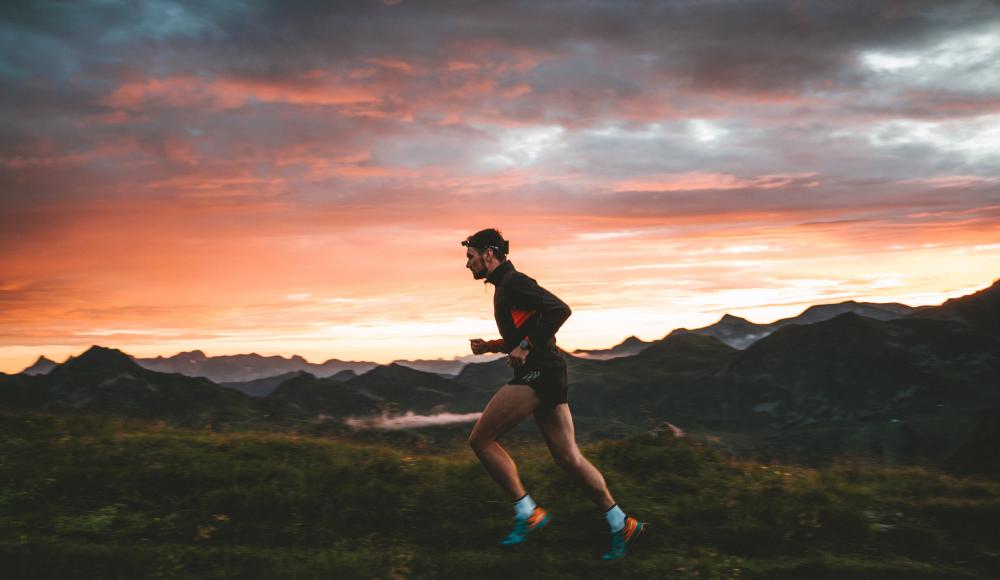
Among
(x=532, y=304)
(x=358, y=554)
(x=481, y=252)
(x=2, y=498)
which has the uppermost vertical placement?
(x=481, y=252)

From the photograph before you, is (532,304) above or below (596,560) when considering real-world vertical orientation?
above

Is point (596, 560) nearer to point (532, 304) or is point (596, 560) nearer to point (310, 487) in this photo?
point (532, 304)

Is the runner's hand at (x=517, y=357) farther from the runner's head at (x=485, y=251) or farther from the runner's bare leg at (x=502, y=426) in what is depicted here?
the runner's head at (x=485, y=251)

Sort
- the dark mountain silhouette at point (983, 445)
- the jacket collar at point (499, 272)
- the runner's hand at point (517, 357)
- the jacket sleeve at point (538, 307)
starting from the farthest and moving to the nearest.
→ the dark mountain silhouette at point (983, 445)
the jacket collar at point (499, 272)
the jacket sleeve at point (538, 307)
the runner's hand at point (517, 357)

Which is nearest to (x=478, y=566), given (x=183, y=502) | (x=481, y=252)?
(x=481, y=252)

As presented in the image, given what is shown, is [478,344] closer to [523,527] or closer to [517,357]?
[517,357]

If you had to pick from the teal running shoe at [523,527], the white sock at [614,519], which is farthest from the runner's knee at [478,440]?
the white sock at [614,519]

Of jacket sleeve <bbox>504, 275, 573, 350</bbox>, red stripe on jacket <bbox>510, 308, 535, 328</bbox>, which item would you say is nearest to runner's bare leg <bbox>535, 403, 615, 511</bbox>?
jacket sleeve <bbox>504, 275, 573, 350</bbox>

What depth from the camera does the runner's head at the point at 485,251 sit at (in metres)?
7.07

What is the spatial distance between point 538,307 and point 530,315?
0.12 m

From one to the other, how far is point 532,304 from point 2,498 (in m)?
6.07

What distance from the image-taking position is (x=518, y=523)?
7.13m

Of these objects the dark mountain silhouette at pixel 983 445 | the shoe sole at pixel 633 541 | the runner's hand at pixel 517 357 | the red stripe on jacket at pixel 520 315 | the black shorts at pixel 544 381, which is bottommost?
the dark mountain silhouette at pixel 983 445

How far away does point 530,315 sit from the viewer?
22.3 ft
